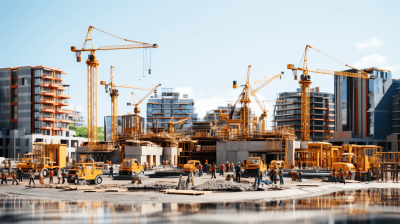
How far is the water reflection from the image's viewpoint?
66.2 feet

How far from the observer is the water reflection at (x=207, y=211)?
2019 centimetres

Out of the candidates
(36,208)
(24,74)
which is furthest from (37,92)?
(36,208)

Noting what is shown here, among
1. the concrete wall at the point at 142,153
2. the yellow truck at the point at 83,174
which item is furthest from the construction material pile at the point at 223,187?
the concrete wall at the point at 142,153

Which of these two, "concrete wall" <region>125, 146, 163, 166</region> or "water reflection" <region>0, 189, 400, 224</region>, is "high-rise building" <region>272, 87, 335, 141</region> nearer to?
"concrete wall" <region>125, 146, 163, 166</region>

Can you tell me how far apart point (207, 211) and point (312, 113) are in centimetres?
15738

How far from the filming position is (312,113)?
572ft

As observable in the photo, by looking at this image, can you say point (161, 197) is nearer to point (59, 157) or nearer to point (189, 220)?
point (189, 220)

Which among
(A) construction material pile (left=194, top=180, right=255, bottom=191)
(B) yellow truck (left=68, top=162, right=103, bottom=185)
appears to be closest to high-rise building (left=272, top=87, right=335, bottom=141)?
(B) yellow truck (left=68, top=162, right=103, bottom=185)

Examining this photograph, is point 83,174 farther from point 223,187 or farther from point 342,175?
point 342,175

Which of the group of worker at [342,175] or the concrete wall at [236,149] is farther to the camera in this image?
the concrete wall at [236,149]

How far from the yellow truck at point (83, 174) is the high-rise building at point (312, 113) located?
13675cm

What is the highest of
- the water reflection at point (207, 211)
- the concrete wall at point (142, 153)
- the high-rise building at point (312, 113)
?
the high-rise building at point (312, 113)

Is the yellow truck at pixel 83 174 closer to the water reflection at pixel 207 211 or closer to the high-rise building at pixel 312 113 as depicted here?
the water reflection at pixel 207 211

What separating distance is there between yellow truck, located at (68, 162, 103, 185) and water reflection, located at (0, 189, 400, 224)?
9.58m
